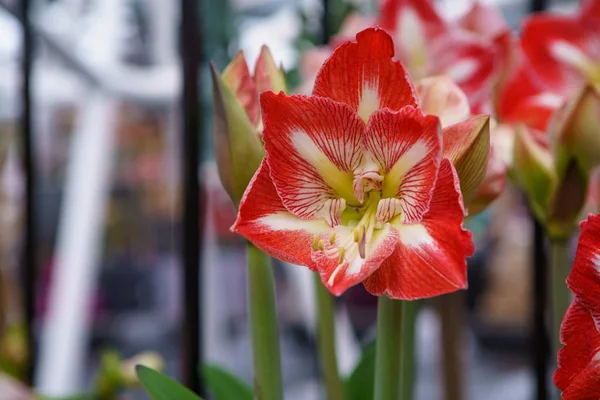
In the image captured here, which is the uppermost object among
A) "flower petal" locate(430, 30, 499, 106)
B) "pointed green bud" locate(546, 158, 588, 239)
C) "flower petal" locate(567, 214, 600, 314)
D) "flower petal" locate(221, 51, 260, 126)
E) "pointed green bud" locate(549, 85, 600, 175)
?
"flower petal" locate(430, 30, 499, 106)

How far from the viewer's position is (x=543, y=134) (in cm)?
32

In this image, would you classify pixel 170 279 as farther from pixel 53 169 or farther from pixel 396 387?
pixel 396 387

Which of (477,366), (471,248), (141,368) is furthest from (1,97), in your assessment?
(477,366)

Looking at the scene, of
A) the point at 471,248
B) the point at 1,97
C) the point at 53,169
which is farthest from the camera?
the point at 53,169

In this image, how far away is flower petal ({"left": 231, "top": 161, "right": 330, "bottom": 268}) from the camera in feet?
0.65

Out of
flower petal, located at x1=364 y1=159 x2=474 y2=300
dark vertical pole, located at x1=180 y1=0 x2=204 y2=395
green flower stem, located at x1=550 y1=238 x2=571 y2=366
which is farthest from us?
dark vertical pole, located at x1=180 y1=0 x2=204 y2=395

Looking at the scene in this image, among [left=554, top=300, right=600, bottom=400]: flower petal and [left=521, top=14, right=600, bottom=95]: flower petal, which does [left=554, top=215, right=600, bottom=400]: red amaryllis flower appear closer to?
[left=554, top=300, right=600, bottom=400]: flower petal

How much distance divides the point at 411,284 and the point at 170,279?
1.65 m

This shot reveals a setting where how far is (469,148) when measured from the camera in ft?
0.63

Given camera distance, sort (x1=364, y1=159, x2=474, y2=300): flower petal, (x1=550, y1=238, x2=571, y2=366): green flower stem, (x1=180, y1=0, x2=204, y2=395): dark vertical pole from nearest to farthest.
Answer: (x1=364, y1=159, x2=474, y2=300): flower petal < (x1=550, y1=238, x2=571, y2=366): green flower stem < (x1=180, y1=0, x2=204, y2=395): dark vertical pole

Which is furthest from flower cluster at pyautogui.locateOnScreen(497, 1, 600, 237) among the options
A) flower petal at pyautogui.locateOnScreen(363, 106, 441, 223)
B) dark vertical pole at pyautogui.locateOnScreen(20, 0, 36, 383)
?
dark vertical pole at pyautogui.locateOnScreen(20, 0, 36, 383)

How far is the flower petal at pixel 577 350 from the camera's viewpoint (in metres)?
0.21

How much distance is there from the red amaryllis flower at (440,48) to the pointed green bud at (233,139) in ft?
0.44

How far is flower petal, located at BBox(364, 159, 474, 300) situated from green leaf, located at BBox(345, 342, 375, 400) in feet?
0.47
